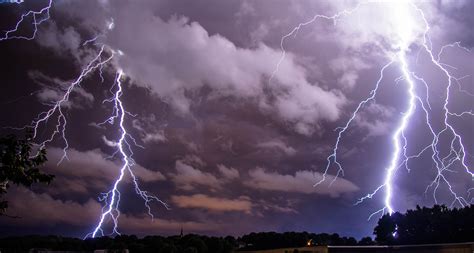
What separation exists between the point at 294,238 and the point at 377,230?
15.1 m

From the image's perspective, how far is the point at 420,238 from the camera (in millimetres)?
60844

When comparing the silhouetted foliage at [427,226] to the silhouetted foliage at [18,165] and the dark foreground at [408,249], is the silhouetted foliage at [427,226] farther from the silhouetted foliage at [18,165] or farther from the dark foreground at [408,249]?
the silhouetted foliage at [18,165]

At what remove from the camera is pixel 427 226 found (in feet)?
208

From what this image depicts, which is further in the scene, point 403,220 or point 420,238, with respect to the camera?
point 403,220

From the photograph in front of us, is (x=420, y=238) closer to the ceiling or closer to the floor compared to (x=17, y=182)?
closer to the ceiling

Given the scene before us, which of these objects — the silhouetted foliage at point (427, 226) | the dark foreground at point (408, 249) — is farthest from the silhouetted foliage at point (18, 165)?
the silhouetted foliage at point (427, 226)

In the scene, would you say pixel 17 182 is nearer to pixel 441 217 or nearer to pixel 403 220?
pixel 441 217

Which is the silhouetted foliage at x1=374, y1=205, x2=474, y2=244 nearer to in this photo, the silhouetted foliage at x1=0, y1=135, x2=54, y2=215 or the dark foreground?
the dark foreground

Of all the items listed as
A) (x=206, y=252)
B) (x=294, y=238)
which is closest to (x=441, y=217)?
(x=294, y=238)

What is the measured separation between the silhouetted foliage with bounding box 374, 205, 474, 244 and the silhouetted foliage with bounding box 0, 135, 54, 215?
5187 cm

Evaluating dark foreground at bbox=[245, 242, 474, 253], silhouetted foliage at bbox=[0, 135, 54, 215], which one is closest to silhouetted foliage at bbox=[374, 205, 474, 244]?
dark foreground at bbox=[245, 242, 474, 253]

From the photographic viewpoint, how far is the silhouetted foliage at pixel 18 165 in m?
8.47

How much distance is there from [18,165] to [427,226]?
63097mm

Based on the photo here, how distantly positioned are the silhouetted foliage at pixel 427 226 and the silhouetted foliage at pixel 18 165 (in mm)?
51871
